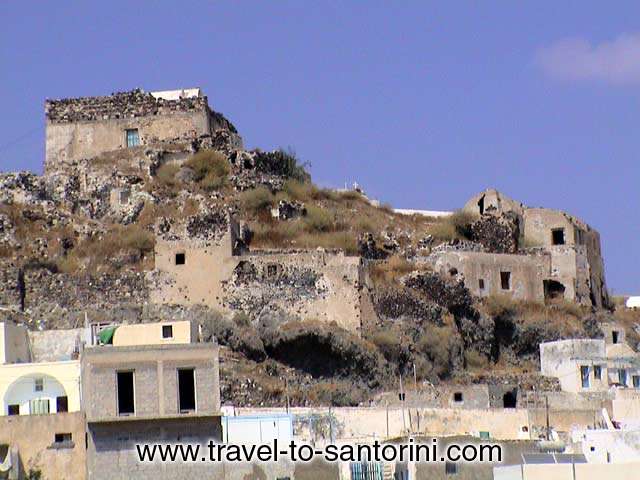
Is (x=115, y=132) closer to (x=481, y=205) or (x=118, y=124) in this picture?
(x=118, y=124)

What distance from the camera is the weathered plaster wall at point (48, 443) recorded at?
46844 millimetres

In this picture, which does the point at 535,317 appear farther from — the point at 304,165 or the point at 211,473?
the point at 211,473

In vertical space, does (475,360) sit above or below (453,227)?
below

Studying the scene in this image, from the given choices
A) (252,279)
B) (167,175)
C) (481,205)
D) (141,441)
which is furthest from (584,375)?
(141,441)

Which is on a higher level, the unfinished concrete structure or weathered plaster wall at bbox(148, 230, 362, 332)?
weathered plaster wall at bbox(148, 230, 362, 332)

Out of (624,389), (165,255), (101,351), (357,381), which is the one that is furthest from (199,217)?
(101,351)

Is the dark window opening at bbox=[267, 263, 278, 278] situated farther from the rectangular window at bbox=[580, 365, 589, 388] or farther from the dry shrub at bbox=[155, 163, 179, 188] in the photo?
the rectangular window at bbox=[580, 365, 589, 388]

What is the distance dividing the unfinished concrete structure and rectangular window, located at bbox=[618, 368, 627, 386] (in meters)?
17.1

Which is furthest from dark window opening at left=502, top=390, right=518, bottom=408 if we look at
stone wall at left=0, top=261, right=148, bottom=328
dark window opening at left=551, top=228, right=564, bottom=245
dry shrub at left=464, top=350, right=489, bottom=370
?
dark window opening at left=551, top=228, right=564, bottom=245

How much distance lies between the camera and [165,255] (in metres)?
64.0

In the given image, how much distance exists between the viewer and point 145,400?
46969mm

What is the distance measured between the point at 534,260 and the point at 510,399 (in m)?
9.32

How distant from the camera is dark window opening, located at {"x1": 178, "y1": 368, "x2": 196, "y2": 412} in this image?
47.1 meters

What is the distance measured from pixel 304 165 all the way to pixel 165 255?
9776 mm
